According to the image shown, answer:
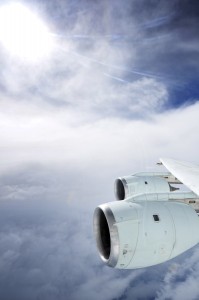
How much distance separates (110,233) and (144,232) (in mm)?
1292

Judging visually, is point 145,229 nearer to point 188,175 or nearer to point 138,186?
point 188,175

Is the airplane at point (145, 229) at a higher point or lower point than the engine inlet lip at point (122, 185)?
lower

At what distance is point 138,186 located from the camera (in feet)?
57.4

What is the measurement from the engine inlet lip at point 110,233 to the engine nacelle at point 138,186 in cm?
723

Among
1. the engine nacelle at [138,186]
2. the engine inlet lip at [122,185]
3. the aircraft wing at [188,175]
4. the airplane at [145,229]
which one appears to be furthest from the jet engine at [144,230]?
the engine inlet lip at [122,185]

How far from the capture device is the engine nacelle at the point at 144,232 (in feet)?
28.3

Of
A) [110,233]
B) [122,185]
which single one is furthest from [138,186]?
[110,233]

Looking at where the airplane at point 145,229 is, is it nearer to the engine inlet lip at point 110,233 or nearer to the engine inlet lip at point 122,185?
the engine inlet lip at point 110,233

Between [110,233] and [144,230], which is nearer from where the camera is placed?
[110,233]

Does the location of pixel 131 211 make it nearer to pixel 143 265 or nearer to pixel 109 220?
pixel 109 220

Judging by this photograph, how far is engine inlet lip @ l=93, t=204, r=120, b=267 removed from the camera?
8.50m

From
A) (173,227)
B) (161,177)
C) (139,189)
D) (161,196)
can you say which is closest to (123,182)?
(139,189)

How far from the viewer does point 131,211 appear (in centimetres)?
920

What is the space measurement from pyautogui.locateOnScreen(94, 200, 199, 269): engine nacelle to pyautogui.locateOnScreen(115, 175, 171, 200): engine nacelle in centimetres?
720
